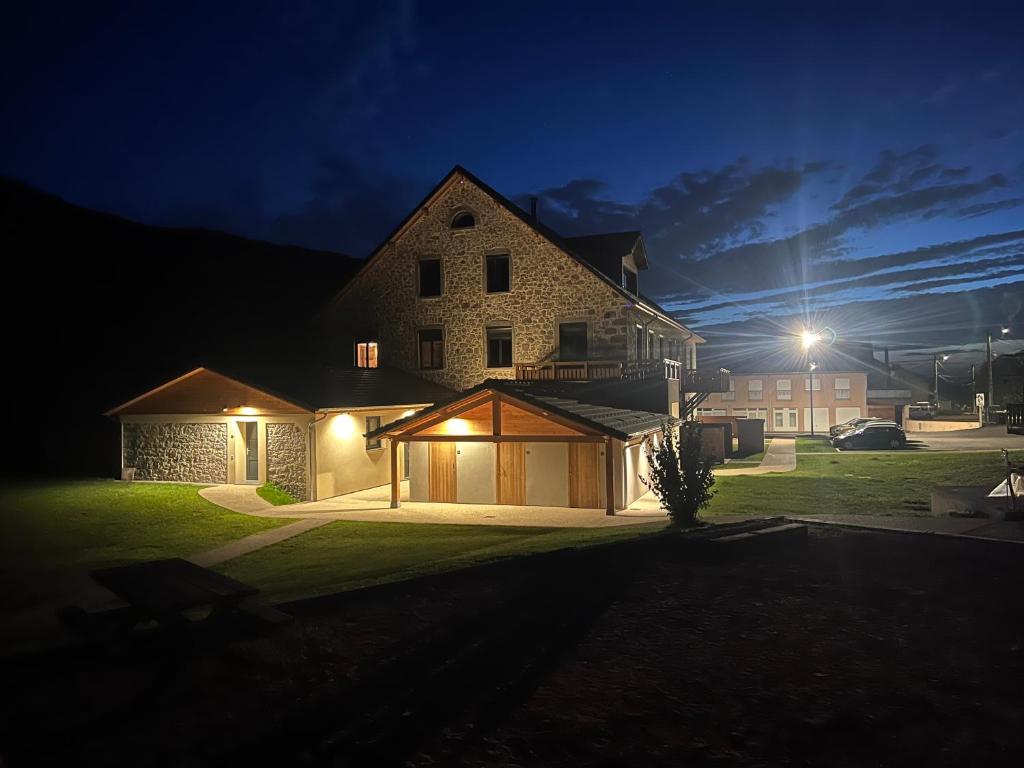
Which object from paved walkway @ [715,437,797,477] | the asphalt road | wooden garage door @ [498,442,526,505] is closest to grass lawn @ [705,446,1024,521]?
paved walkway @ [715,437,797,477]

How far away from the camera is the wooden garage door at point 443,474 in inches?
842

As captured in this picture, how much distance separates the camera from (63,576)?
1264 centimetres

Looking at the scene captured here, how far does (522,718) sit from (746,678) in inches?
82.8

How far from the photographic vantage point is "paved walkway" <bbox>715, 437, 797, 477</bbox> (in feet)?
91.0

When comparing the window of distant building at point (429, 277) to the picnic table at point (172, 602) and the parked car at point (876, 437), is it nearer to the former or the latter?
the picnic table at point (172, 602)

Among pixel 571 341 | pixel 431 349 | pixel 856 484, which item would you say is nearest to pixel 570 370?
pixel 571 341

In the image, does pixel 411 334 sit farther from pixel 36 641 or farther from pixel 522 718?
pixel 522 718

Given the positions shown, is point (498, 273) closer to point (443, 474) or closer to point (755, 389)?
point (443, 474)

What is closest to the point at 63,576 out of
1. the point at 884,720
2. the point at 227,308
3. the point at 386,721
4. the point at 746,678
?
the point at 386,721

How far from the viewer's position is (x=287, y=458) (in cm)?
2270

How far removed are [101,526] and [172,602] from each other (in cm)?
1321

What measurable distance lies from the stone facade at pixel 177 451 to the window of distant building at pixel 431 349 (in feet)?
29.1

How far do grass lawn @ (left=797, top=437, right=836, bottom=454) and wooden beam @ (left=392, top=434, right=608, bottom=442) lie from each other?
2251 cm

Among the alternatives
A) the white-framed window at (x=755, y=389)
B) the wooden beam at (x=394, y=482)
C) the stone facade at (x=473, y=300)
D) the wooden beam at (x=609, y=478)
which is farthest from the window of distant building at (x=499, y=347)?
the white-framed window at (x=755, y=389)
